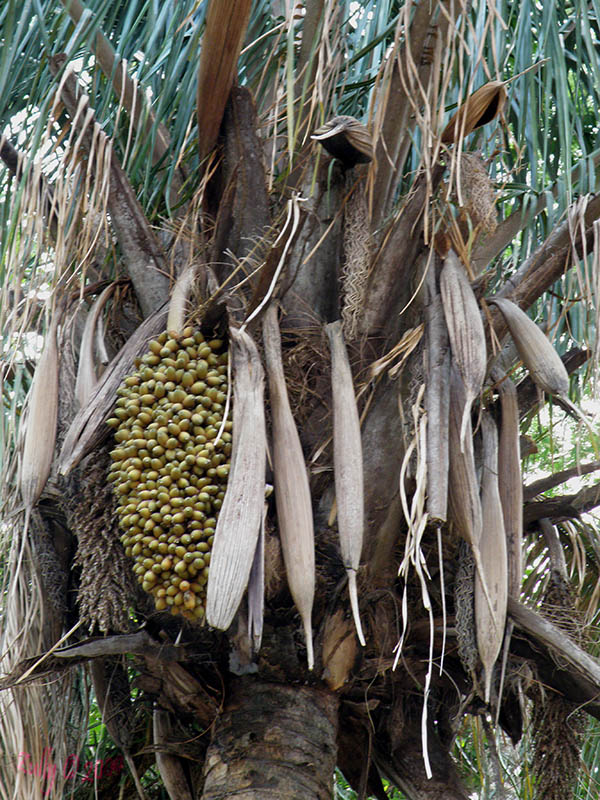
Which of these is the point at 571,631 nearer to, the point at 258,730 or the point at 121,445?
the point at 258,730

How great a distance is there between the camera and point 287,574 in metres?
1.86

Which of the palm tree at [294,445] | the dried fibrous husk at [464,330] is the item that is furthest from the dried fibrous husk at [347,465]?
the dried fibrous husk at [464,330]

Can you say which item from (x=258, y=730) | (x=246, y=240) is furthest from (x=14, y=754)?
(x=246, y=240)

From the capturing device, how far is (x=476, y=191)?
81.2 inches

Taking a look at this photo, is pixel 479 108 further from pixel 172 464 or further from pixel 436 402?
pixel 172 464

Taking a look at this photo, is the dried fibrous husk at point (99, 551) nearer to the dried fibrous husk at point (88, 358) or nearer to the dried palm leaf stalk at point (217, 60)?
the dried fibrous husk at point (88, 358)

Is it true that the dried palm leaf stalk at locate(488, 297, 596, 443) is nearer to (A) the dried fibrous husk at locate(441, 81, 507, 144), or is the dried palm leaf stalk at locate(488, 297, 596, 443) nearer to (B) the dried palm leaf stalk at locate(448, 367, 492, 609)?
(B) the dried palm leaf stalk at locate(448, 367, 492, 609)

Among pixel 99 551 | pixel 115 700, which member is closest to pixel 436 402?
pixel 99 551

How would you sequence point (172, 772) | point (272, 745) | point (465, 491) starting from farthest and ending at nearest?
point (172, 772), point (272, 745), point (465, 491)

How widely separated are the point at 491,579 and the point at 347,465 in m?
0.41

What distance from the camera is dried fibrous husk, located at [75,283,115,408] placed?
84.4 inches

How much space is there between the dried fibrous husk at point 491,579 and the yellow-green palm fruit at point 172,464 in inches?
23.5

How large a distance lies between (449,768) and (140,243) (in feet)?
5.16

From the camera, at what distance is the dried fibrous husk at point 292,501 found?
1829 millimetres
